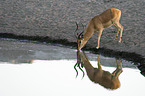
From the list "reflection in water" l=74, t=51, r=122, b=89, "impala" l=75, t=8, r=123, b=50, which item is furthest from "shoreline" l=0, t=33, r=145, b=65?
"reflection in water" l=74, t=51, r=122, b=89

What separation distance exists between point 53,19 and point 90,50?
340cm

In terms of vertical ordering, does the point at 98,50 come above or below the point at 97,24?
below

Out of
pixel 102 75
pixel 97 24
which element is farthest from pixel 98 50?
pixel 102 75

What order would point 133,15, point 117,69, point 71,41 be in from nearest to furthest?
point 117,69 → point 71,41 → point 133,15

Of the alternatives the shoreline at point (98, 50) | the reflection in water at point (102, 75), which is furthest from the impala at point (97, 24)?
the reflection in water at point (102, 75)

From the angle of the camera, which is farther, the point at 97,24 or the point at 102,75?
the point at 97,24

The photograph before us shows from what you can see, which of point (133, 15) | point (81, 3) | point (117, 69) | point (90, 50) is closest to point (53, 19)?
point (81, 3)

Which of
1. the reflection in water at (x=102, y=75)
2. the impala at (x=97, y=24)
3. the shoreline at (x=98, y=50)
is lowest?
the reflection in water at (x=102, y=75)

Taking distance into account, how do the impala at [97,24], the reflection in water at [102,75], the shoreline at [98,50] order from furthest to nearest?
the impala at [97,24] < the shoreline at [98,50] < the reflection in water at [102,75]

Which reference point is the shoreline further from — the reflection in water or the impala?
the reflection in water

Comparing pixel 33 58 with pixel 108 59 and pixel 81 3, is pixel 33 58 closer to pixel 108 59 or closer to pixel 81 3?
pixel 108 59

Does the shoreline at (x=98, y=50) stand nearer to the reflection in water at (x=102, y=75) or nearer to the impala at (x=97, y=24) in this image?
the impala at (x=97, y=24)

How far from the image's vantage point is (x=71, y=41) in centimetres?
818

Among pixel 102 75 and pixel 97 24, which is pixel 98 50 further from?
pixel 102 75
